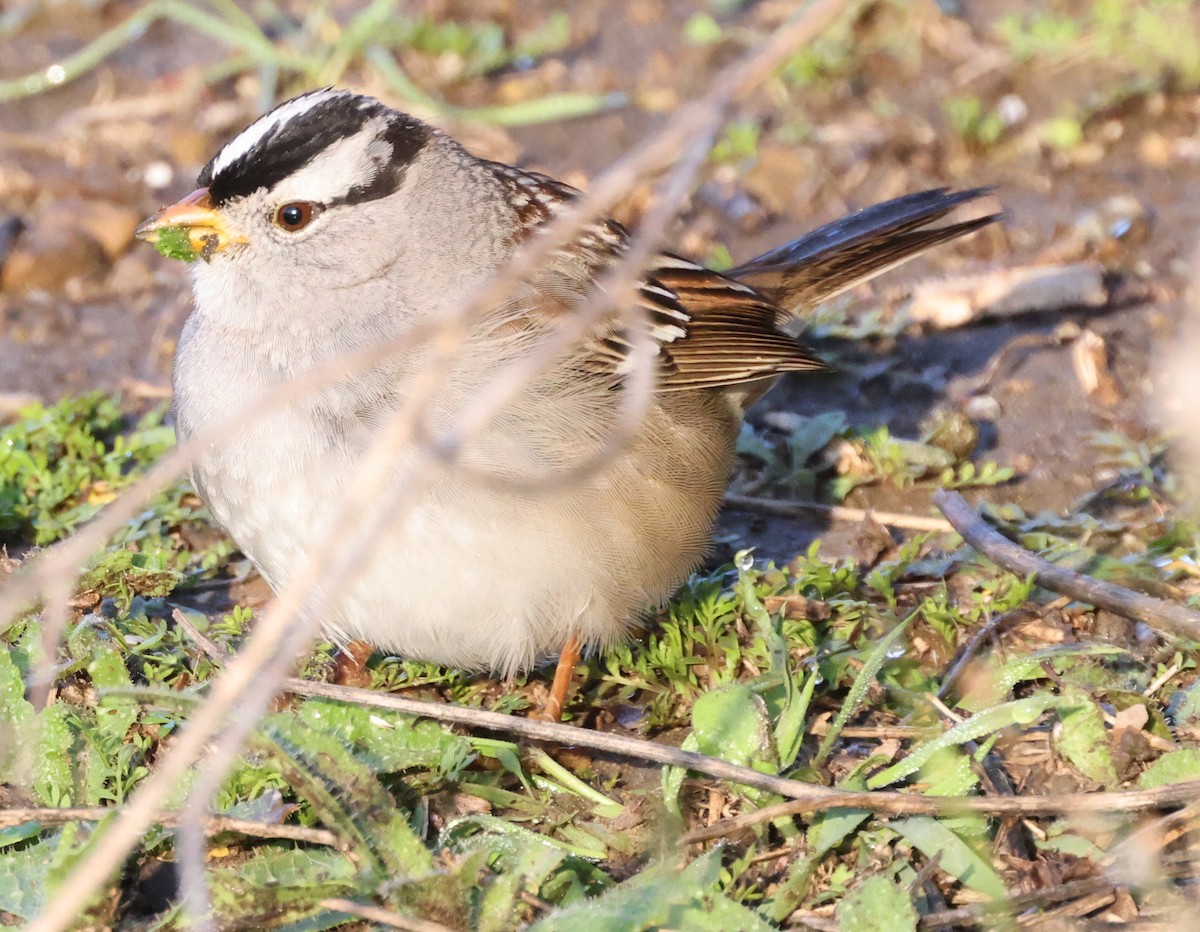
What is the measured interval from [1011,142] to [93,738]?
4.10m

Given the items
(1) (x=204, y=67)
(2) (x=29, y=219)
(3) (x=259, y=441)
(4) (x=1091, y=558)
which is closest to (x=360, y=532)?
(3) (x=259, y=441)

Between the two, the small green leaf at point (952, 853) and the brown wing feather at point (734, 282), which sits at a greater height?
the brown wing feather at point (734, 282)

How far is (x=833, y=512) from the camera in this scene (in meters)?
4.05

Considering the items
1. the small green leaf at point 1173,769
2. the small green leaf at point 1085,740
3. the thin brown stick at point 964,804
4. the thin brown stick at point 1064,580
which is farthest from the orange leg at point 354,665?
the small green leaf at point 1173,769

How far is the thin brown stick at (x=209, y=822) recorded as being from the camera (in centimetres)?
266

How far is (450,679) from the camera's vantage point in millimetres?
3492

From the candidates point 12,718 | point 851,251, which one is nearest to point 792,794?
point 12,718

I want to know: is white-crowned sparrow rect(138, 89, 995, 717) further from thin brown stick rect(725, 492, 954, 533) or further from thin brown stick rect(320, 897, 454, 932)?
thin brown stick rect(320, 897, 454, 932)

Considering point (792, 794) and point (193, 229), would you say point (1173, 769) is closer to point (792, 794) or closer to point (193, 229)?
point (792, 794)

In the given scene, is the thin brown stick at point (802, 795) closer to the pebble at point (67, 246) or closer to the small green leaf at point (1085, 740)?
the small green leaf at point (1085, 740)

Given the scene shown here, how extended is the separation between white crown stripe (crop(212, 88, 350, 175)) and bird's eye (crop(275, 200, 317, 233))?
151 millimetres

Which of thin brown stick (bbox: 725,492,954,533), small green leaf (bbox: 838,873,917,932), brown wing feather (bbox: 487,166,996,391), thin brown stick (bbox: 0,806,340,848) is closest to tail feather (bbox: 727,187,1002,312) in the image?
brown wing feather (bbox: 487,166,996,391)

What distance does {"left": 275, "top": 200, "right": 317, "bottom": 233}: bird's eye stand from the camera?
3221mm

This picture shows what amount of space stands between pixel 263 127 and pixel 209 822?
4.94 feet
